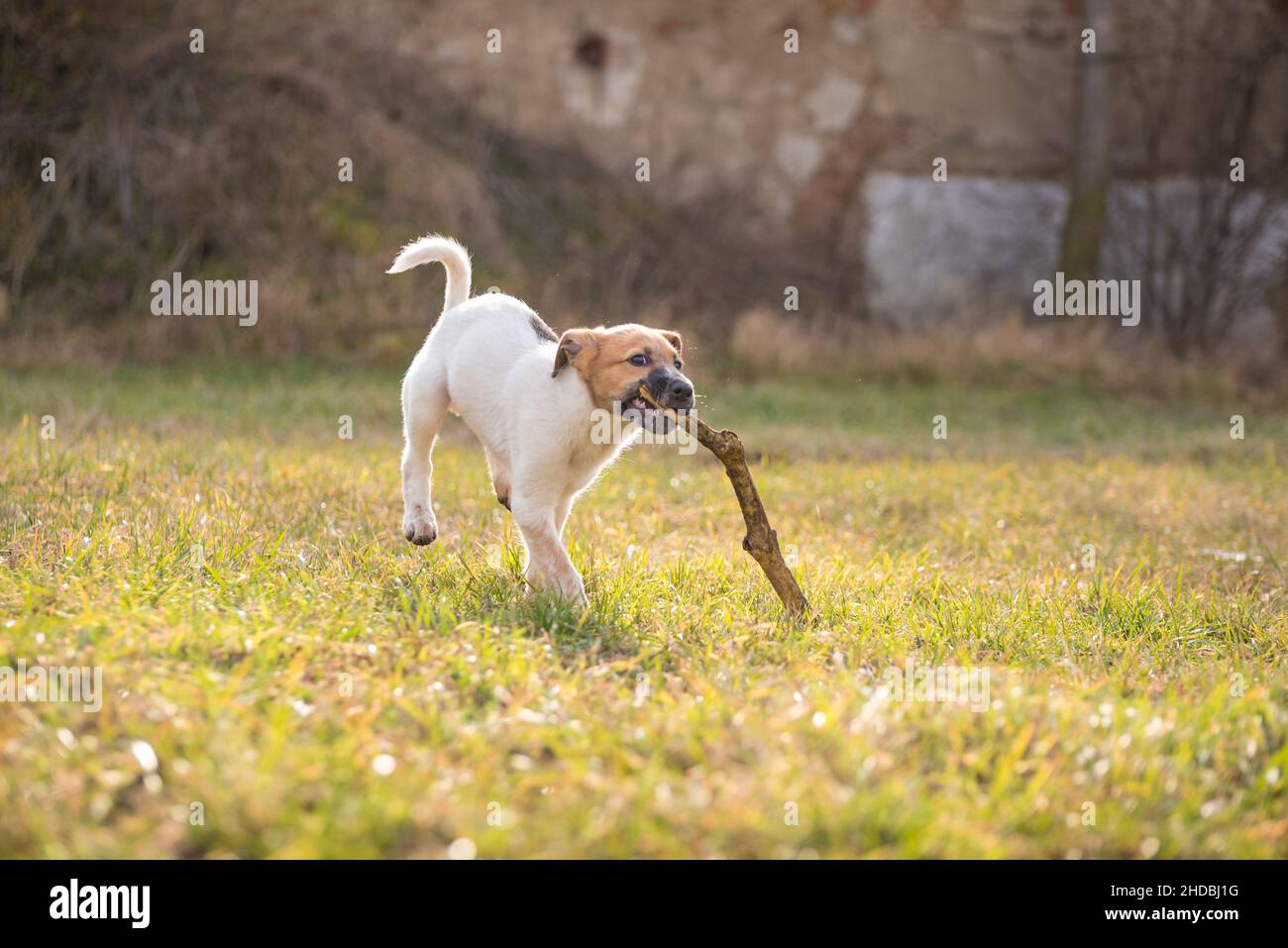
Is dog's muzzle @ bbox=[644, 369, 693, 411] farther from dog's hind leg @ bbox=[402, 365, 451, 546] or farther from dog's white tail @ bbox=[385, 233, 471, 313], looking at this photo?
dog's white tail @ bbox=[385, 233, 471, 313]

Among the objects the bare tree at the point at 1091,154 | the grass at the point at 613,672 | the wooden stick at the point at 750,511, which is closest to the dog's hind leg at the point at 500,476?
the grass at the point at 613,672

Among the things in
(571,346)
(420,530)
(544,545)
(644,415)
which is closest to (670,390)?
(644,415)

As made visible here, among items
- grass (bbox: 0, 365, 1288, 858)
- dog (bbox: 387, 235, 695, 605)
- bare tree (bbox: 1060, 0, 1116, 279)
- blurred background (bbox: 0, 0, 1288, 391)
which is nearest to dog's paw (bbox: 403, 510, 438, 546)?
dog (bbox: 387, 235, 695, 605)

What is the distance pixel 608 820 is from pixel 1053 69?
52.4 feet

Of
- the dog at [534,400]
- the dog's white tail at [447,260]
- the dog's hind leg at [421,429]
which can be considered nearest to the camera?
the dog at [534,400]

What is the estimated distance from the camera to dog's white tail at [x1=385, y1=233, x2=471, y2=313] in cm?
487

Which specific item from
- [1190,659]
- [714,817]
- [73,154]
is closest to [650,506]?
[1190,659]

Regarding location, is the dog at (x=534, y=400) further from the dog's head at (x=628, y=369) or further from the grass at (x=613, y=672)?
the grass at (x=613, y=672)

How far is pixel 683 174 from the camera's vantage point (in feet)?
51.9

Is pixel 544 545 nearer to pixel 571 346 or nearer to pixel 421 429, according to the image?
pixel 571 346

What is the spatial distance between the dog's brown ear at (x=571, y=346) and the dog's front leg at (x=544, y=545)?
448 millimetres

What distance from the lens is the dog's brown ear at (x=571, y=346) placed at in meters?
4.02

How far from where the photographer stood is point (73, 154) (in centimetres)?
1148
